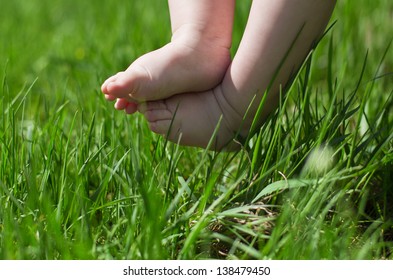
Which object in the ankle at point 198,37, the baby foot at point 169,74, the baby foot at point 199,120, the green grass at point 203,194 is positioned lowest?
the green grass at point 203,194

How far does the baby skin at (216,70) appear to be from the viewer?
1.46 metres

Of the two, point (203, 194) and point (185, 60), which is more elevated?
point (185, 60)

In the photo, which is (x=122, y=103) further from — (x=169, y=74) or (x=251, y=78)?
(x=251, y=78)

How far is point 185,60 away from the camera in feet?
5.01

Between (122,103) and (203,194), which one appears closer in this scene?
(203,194)

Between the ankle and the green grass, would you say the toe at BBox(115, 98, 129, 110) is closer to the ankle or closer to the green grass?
the green grass

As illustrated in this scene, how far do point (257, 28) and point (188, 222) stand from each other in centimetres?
40

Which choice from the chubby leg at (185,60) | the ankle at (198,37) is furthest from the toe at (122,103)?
the ankle at (198,37)

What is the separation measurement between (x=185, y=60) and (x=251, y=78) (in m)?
0.14

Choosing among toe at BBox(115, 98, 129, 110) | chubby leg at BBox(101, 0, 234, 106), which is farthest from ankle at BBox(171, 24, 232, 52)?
toe at BBox(115, 98, 129, 110)

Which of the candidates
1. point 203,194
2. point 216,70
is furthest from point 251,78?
point 203,194

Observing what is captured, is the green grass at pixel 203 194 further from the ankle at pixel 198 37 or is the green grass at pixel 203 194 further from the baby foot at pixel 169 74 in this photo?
the ankle at pixel 198 37

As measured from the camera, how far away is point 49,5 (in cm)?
395
